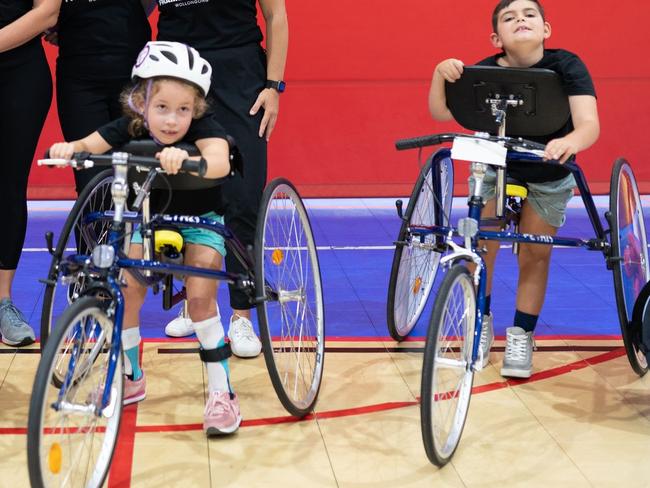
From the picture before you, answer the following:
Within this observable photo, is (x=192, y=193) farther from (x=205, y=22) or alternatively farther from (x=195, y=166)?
(x=205, y=22)

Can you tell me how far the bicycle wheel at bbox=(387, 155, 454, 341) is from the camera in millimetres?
Answer: 4594

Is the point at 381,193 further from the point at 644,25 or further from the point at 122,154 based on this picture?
the point at 122,154

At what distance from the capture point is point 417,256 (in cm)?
502

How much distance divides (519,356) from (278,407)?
1.03 meters

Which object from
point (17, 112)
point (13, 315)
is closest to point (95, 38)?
point (17, 112)

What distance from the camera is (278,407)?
4.20 m

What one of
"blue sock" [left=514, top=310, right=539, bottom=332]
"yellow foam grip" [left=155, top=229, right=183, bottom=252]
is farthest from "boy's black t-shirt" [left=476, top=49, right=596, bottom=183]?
"yellow foam grip" [left=155, top=229, right=183, bottom=252]

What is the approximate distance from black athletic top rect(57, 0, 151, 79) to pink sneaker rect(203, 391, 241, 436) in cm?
160

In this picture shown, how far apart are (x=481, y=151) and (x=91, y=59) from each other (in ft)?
5.95

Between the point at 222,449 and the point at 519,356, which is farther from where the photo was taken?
the point at 519,356

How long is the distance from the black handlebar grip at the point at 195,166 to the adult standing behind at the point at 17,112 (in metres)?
1.65

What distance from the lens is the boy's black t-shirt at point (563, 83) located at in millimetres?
4262

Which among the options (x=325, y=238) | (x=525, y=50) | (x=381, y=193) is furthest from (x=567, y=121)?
(x=381, y=193)

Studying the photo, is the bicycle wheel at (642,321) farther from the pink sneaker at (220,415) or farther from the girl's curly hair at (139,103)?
the girl's curly hair at (139,103)
